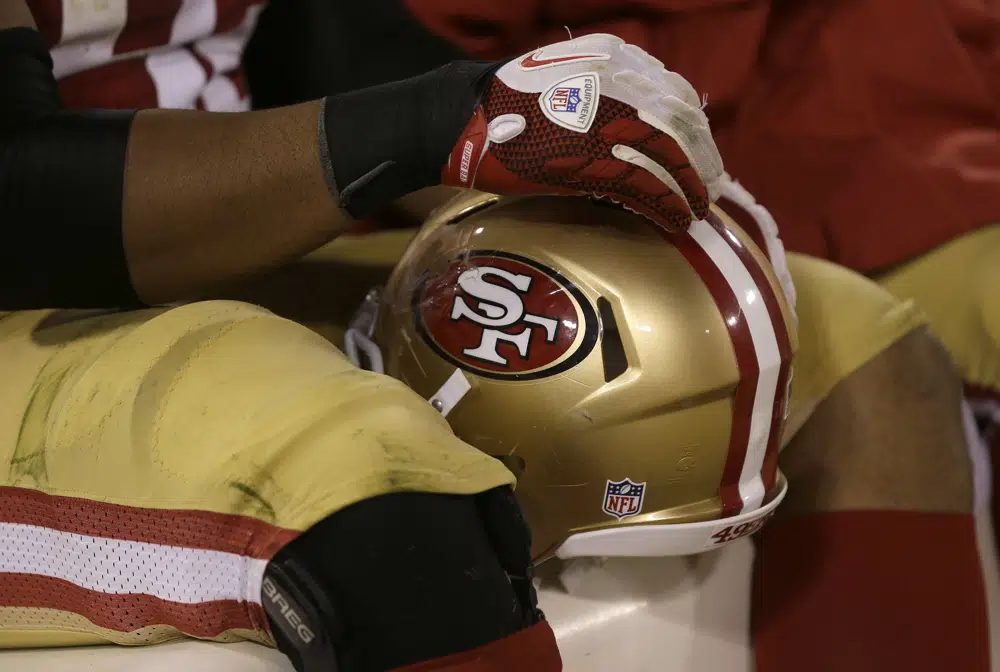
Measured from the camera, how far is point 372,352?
0.66 metres

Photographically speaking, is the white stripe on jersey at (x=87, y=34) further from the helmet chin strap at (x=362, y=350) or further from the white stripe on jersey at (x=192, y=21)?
the helmet chin strap at (x=362, y=350)

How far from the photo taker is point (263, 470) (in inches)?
16.3

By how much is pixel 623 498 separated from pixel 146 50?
60 cm

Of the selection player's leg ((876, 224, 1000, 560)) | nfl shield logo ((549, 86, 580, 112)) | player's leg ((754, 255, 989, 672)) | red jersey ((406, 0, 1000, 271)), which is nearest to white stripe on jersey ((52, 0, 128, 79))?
red jersey ((406, 0, 1000, 271))

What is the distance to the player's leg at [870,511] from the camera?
71 cm

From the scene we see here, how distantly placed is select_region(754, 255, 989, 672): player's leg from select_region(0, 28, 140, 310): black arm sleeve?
0.60 m

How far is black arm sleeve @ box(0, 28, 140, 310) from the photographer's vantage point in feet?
1.85

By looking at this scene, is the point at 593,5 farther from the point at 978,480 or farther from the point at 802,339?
the point at 978,480

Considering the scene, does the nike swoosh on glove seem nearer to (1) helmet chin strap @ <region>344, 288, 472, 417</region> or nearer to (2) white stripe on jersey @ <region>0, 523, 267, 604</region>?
(1) helmet chin strap @ <region>344, 288, 472, 417</region>

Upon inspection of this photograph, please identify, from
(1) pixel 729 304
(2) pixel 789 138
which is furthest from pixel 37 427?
(2) pixel 789 138

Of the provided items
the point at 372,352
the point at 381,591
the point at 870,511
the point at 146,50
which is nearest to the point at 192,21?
the point at 146,50

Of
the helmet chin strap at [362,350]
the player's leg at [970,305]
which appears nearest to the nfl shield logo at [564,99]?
the helmet chin strap at [362,350]

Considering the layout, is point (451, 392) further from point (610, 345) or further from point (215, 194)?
point (215, 194)

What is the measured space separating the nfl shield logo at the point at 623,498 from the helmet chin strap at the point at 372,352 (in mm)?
130
